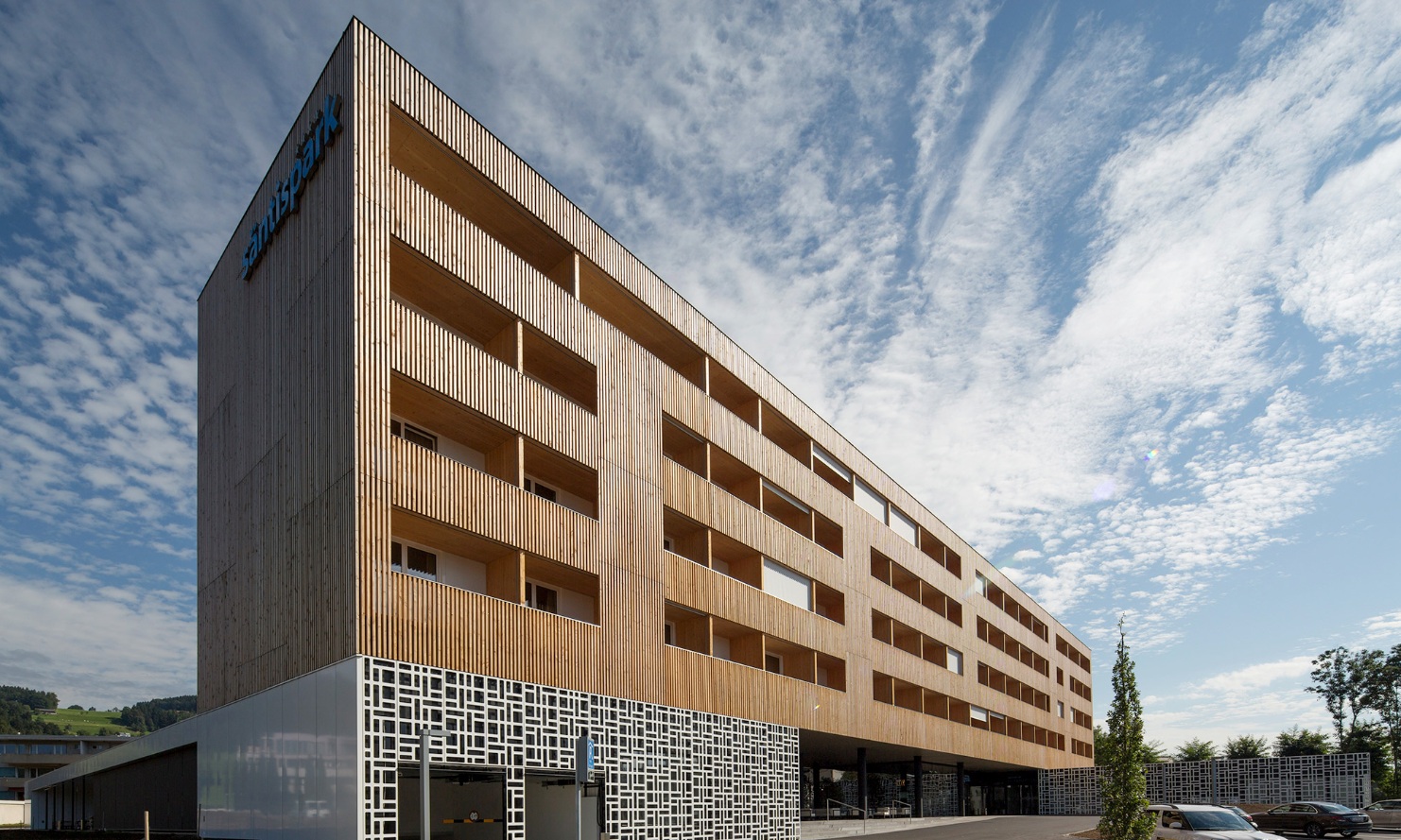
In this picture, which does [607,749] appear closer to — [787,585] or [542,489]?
[542,489]

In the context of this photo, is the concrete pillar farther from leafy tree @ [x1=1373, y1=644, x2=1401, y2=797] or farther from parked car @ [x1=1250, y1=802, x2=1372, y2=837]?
leafy tree @ [x1=1373, y1=644, x2=1401, y2=797]

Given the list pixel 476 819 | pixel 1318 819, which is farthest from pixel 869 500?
pixel 476 819

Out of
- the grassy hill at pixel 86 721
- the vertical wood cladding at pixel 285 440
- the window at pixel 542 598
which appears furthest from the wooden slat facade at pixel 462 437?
the grassy hill at pixel 86 721

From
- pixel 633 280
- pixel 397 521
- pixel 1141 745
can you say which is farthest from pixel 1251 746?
pixel 397 521

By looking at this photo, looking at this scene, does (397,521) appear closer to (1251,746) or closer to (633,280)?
(633,280)

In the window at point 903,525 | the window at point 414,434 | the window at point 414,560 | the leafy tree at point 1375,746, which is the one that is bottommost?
the leafy tree at point 1375,746

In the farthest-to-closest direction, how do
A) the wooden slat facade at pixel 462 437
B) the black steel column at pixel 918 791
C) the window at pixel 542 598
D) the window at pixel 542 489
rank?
the black steel column at pixel 918 791, the window at pixel 542 489, the window at pixel 542 598, the wooden slat facade at pixel 462 437

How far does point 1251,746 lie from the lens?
96.1m

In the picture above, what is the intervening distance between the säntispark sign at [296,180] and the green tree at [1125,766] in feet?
83.1

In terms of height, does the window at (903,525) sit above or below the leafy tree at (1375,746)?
above

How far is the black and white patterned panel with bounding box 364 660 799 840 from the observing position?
20.1 metres

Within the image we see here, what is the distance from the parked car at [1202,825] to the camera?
22311 millimetres

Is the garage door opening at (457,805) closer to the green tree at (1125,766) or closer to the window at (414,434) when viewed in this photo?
the window at (414,434)

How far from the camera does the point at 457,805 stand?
81.7ft
